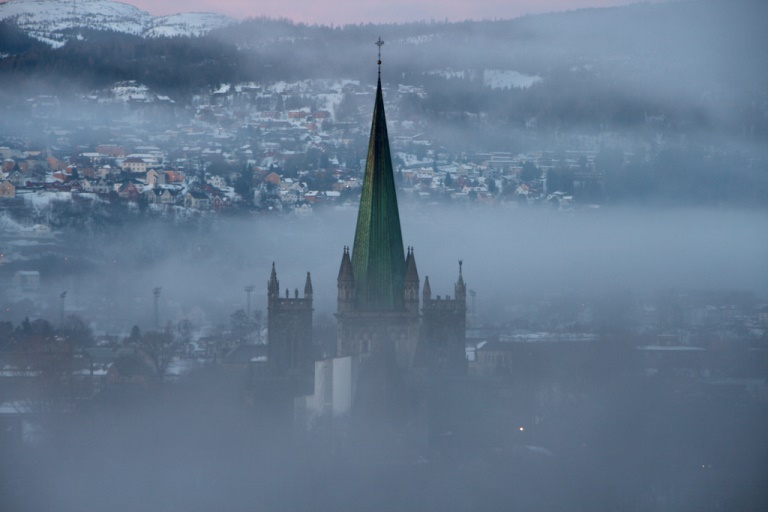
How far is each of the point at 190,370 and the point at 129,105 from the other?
58.5 meters

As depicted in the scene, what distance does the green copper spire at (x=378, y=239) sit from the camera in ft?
265

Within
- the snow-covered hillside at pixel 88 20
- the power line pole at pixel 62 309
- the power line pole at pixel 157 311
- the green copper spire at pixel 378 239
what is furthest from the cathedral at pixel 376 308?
the snow-covered hillside at pixel 88 20

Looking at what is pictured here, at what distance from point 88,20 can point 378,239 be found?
9138cm

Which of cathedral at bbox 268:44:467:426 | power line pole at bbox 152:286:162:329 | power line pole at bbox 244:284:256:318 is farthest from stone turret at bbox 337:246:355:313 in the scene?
power line pole at bbox 152:286:162:329

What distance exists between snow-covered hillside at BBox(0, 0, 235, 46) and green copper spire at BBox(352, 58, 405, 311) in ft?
254

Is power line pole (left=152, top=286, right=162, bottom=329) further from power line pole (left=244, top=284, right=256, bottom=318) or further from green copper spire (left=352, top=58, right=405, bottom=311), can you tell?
green copper spire (left=352, top=58, right=405, bottom=311)

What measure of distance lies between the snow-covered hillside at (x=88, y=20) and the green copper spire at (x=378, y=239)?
254 feet

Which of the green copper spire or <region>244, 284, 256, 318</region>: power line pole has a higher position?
the green copper spire

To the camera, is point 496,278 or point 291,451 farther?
point 496,278

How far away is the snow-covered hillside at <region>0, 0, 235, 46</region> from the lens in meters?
154

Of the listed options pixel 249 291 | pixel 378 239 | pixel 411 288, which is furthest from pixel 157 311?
pixel 378 239

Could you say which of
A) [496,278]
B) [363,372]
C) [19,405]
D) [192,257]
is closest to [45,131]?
[192,257]

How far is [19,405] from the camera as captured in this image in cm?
8788

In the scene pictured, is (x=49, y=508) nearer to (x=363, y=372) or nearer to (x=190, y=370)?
(x=363, y=372)
